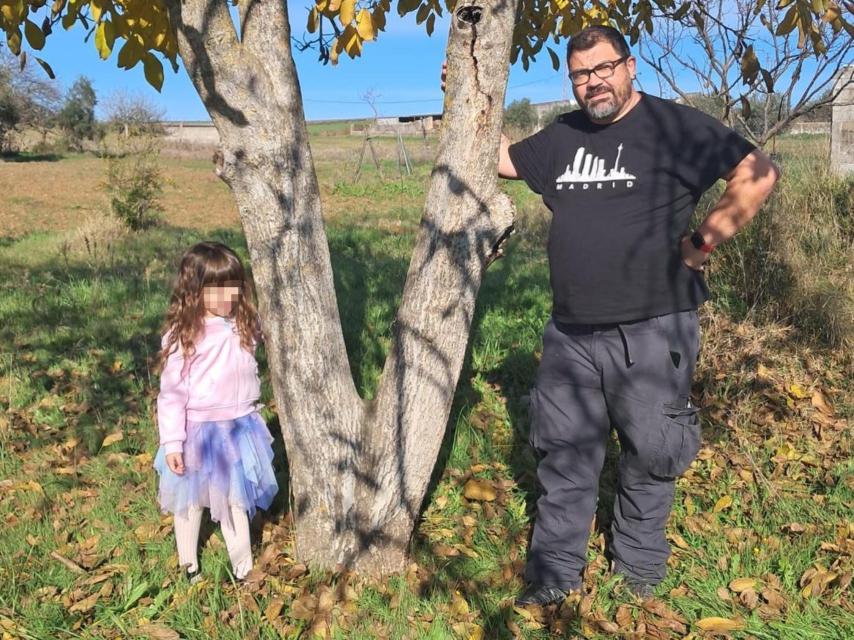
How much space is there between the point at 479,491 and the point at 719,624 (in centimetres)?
124

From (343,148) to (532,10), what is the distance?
1544 inches

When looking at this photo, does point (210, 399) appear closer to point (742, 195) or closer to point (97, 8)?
point (97, 8)

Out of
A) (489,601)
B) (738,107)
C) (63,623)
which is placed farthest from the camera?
(738,107)

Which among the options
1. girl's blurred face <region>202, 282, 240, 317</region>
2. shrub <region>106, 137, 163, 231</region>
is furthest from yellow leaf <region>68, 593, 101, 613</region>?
shrub <region>106, 137, 163, 231</region>

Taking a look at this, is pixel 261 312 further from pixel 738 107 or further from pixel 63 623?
pixel 738 107

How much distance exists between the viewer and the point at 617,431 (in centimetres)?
285

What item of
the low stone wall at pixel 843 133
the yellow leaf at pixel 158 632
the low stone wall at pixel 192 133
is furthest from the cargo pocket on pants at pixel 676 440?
the low stone wall at pixel 192 133

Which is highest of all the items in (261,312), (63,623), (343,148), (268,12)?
(343,148)

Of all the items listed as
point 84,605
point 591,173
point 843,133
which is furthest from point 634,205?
point 843,133

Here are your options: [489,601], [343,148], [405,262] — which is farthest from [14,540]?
[343,148]

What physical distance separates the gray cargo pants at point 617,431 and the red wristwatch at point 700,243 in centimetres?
26

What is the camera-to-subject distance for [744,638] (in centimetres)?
271

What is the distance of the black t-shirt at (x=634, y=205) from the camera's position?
8.35 ft

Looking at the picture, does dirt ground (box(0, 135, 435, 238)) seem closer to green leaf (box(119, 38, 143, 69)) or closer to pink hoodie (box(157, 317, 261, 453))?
green leaf (box(119, 38, 143, 69))
